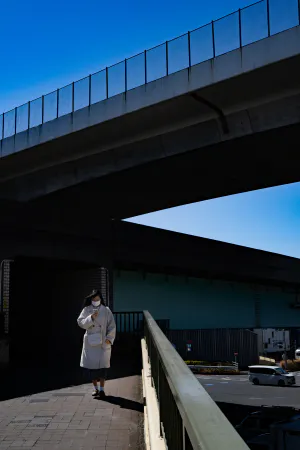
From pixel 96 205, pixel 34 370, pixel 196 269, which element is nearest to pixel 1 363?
pixel 34 370

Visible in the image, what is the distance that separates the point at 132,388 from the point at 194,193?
15581 millimetres

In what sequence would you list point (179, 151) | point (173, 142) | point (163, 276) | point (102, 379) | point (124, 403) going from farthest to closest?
1. point (163, 276)
2. point (173, 142)
3. point (179, 151)
4. point (102, 379)
5. point (124, 403)

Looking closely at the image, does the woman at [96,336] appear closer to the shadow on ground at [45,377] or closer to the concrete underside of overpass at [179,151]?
the shadow on ground at [45,377]

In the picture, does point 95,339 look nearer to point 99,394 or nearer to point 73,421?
point 99,394

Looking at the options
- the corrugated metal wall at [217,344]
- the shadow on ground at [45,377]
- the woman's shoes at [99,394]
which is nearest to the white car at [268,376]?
the corrugated metal wall at [217,344]

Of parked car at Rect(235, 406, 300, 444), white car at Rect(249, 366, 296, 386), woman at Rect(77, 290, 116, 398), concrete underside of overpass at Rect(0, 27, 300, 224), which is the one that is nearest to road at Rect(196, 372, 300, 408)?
white car at Rect(249, 366, 296, 386)

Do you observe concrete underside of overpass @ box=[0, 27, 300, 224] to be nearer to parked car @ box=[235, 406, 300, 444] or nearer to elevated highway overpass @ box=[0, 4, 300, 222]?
elevated highway overpass @ box=[0, 4, 300, 222]

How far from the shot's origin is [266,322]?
4556 cm

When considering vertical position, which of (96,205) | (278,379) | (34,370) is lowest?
(278,379)

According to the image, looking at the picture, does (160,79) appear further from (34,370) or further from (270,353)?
(270,353)

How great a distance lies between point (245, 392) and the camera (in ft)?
107

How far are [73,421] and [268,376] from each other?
32427mm

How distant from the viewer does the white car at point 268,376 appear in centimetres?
3631

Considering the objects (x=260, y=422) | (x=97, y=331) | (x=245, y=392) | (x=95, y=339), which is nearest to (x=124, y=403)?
(x=95, y=339)
